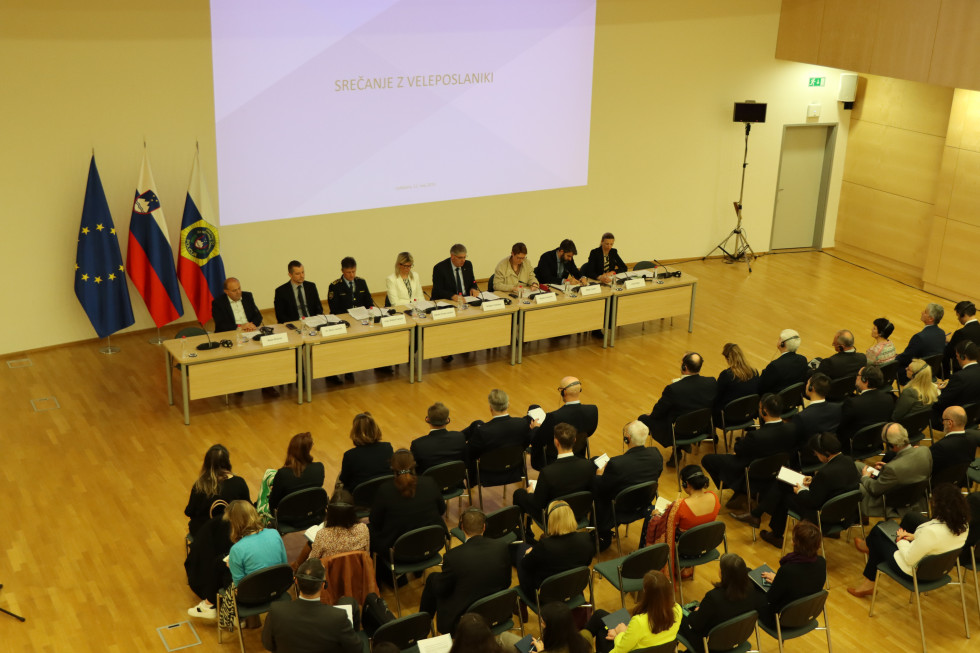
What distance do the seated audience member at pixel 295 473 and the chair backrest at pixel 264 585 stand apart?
2.63 feet

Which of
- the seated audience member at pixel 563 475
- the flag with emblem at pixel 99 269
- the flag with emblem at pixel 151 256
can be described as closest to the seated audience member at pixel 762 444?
the seated audience member at pixel 563 475

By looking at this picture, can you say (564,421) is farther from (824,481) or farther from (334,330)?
(334,330)

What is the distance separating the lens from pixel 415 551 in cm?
615

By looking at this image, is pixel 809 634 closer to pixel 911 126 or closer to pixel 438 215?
pixel 438 215

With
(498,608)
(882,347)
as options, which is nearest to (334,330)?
(498,608)

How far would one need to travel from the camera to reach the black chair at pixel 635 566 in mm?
6020

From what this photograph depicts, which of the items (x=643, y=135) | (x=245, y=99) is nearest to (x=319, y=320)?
(x=245, y=99)

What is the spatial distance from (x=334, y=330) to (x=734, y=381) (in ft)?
12.4

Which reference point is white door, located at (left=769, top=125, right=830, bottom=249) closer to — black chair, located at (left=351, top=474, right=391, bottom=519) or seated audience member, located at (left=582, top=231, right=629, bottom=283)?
seated audience member, located at (left=582, top=231, right=629, bottom=283)

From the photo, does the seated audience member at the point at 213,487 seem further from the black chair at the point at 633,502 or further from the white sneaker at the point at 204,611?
the black chair at the point at 633,502

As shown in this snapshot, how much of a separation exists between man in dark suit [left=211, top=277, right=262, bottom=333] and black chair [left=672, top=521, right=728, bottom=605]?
4918mm

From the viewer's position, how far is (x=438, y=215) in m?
12.6

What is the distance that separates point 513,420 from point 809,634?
249cm

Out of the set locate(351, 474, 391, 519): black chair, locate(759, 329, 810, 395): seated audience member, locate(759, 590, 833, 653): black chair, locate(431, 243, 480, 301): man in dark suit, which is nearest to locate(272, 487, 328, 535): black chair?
locate(351, 474, 391, 519): black chair
